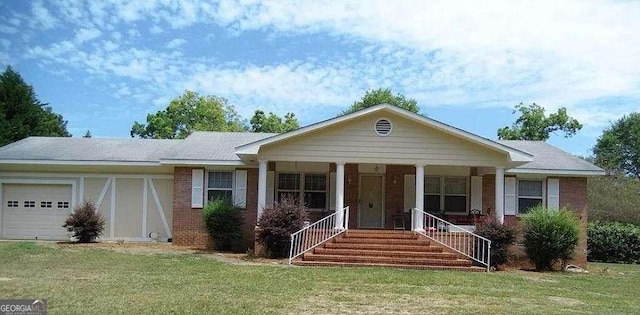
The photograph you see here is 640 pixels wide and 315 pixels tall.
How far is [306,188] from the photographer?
2056 centimetres

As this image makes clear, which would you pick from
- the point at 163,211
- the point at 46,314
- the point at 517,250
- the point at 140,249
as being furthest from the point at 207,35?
the point at 46,314

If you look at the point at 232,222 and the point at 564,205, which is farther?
the point at 564,205

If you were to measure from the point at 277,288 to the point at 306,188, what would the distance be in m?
9.80

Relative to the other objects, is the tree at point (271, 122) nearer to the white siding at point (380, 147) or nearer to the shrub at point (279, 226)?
the white siding at point (380, 147)

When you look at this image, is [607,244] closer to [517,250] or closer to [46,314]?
[517,250]

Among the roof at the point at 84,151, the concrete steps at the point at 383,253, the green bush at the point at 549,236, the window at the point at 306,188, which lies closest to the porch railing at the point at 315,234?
the concrete steps at the point at 383,253

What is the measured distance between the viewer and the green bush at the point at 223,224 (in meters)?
18.8

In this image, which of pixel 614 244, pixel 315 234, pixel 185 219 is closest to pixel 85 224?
pixel 185 219

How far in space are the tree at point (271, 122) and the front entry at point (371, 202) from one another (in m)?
28.1

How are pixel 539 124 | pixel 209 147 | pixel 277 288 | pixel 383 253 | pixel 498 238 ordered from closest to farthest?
pixel 277 288 < pixel 383 253 < pixel 498 238 < pixel 209 147 < pixel 539 124

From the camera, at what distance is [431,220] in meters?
19.6

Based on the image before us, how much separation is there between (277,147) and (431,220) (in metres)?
5.74

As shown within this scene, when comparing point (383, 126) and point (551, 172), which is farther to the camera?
point (551, 172)

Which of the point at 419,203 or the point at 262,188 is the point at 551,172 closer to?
the point at 419,203
